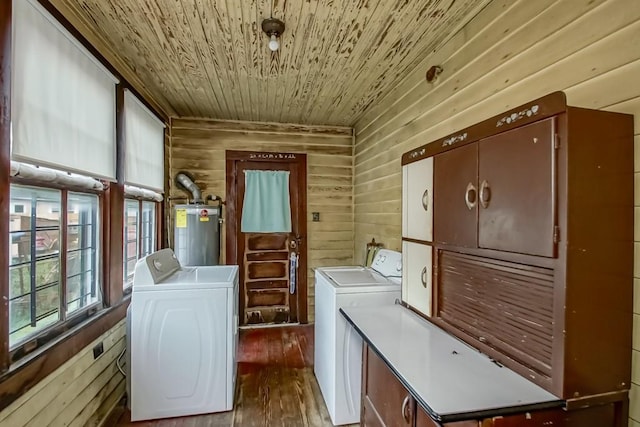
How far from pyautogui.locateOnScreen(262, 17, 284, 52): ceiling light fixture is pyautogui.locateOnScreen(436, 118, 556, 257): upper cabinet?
1.19m

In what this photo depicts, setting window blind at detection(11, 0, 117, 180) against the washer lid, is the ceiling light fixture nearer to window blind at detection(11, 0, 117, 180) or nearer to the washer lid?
window blind at detection(11, 0, 117, 180)

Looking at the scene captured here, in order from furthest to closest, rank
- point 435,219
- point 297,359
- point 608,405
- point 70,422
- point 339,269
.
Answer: point 297,359 → point 339,269 → point 70,422 → point 435,219 → point 608,405

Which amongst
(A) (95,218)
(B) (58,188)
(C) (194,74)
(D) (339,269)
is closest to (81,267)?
(A) (95,218)

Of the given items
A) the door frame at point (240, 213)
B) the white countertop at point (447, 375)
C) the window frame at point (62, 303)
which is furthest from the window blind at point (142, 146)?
the white countertop at point (447, 375)

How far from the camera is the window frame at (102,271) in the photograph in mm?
1352

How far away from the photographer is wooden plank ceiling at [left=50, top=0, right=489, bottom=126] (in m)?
1.81

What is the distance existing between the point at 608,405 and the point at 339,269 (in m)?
2.00

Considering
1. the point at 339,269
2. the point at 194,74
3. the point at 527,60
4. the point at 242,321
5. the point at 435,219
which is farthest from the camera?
the point at 242,321

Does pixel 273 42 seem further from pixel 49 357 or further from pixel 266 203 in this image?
pixel 266 203

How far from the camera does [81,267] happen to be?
7.11 ft

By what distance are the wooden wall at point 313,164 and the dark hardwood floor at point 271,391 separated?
87 cm

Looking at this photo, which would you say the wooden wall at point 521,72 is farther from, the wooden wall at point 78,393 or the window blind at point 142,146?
the wooden wall at point 78,393

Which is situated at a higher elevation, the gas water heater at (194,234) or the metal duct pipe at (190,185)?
the metal duct pipe at (190,185)

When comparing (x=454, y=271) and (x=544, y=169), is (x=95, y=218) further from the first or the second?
(x=544, y=169)
